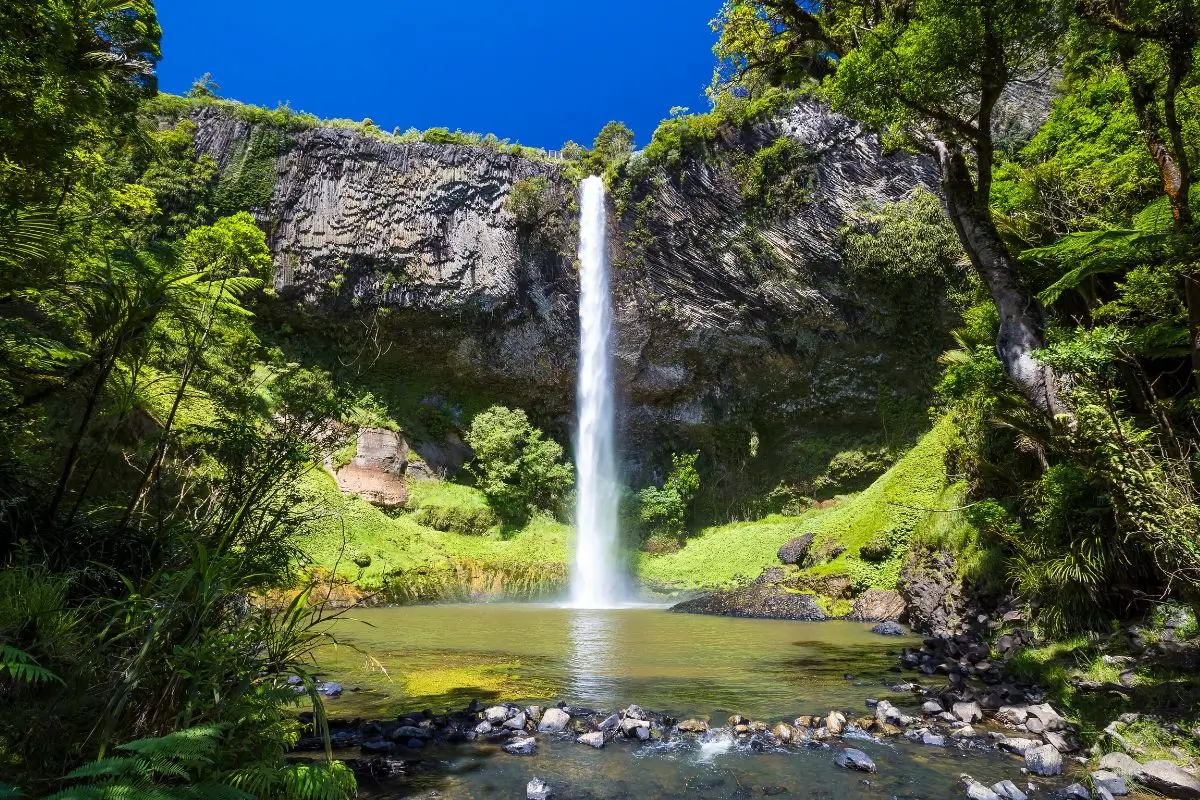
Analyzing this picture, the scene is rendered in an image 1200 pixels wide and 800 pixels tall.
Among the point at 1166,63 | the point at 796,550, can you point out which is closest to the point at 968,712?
the point at 1166,63

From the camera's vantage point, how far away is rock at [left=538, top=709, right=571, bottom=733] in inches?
186

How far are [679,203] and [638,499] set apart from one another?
1101cm

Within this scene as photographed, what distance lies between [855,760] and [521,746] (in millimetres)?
2254

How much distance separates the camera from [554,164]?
2317 centimetres

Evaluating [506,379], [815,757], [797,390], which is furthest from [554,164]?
[815,757]

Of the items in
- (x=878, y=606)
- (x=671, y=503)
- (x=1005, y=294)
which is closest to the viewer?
(x=1005, y=294)

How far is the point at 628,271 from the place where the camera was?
22016mm

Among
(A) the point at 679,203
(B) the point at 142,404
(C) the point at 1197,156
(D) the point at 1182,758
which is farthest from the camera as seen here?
(A) the point at 679,203

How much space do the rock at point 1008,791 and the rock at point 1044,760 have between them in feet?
1.22

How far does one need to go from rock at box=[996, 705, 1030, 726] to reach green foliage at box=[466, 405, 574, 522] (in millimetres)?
18306

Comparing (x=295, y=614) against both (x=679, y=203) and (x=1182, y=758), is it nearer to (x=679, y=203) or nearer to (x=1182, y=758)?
(x=1182, y=758)

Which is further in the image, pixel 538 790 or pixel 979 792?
pixel 538 790

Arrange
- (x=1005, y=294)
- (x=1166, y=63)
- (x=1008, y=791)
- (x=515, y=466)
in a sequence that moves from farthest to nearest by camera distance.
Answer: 1. (x=515, y=466)
2. (x=1005, y=294)
3. (x=1166, y=63)
4. (x=1008, y=791)

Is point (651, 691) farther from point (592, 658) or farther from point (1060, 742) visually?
point (1060, 742)
